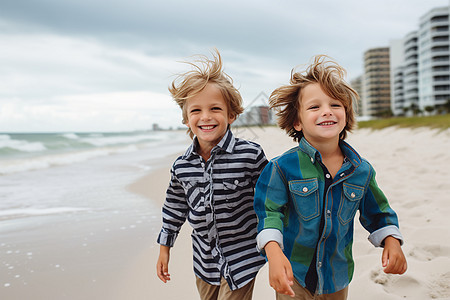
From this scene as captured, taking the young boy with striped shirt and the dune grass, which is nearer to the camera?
the young boy with striped shirt

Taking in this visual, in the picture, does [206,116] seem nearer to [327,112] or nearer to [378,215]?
[327,112]

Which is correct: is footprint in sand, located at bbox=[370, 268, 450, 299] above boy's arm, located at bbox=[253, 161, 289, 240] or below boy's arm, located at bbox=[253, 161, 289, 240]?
below

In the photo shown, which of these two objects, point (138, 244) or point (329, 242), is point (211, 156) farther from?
point (138, 244)

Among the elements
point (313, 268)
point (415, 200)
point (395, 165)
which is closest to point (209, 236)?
point (313, 268)

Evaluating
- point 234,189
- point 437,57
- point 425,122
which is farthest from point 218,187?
point 437,57

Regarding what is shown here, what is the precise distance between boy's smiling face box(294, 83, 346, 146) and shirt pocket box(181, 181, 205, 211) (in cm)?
56

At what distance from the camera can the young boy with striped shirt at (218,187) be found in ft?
5.41

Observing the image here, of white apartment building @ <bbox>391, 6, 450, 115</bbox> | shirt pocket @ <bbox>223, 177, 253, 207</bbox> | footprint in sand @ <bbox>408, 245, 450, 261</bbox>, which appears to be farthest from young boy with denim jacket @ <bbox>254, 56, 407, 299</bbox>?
white apartment building @ <bbox>391, 6, 450, 115</bbox>

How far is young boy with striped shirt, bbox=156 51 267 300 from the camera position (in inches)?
64.9

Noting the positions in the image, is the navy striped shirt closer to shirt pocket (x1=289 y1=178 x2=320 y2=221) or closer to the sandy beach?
shirt pocket (x1=289 y1=178 x2=320 y2=221)

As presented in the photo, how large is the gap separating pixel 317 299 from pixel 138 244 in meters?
2.26

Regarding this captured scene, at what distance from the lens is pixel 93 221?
4324 mm

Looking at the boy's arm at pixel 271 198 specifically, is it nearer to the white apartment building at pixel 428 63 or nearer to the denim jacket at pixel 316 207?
the denim jacket at pixel 316 207

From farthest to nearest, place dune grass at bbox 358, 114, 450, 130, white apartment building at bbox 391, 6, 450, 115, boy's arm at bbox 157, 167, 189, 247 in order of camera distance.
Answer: white apartment building at bbox 391, 6, 450, 115, dune grass at bbox 358, 114, 450, 130, boy's arm at bbox 157, 167, 189, 247
